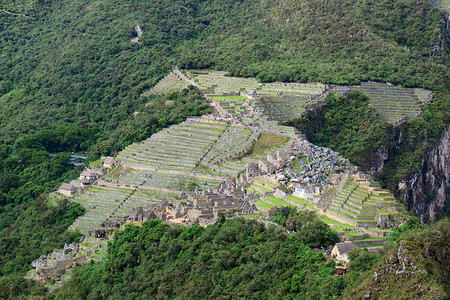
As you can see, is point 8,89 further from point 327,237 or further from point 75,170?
point 327,237

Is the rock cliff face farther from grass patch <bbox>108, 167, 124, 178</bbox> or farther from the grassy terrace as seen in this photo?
grass patch <bbox>108, 167, 124, 178</bbox>

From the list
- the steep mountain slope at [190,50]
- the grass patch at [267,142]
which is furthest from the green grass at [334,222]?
the steep mountain slope at [190,50]

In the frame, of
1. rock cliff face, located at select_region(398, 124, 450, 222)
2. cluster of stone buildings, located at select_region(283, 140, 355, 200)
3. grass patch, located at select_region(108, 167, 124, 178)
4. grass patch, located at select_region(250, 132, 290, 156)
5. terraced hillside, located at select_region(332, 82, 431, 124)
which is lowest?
rock cliff face, located at select_region(398, 124, 450, 222)

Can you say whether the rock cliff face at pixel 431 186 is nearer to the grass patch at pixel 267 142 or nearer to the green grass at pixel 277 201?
the grass patch at pixel 267 142

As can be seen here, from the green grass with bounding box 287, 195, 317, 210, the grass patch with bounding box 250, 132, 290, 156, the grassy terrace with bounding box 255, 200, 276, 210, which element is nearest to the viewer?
the green grass with bounding box 287, 195, 317, 210

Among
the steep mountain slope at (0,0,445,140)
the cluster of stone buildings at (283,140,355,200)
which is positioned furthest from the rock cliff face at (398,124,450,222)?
the cluster of stone buildings at (283,140,355,200)

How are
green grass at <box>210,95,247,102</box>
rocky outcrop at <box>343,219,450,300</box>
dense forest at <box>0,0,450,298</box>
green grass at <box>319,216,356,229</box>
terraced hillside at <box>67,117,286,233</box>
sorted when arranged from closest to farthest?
rocky outcrop at <box>343,219,450,300</box>
green grass at <box>319,216,356,229</box>
terraced hillside at <box>67,117,286,233</box>
dense forest at <box>0,0,450,298</box>
green grass at <box>210,95,247,102</box>

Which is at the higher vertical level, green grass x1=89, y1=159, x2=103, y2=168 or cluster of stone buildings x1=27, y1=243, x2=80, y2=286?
cluster of stone buildings x1=27, y1=243, x2=80, y2=286
